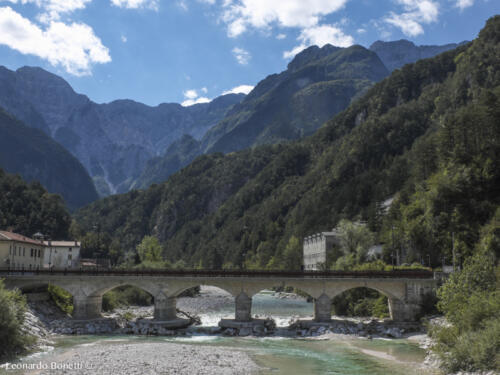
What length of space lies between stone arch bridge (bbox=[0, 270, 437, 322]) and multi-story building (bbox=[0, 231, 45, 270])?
151 inches

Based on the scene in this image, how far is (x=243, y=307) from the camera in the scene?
188 feet

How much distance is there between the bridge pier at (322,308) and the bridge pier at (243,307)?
8.34m

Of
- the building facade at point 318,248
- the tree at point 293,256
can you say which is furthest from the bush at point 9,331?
the tree at point 293,256

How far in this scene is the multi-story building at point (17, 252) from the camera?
61.8 meters

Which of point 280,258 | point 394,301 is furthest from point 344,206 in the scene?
point 394,301

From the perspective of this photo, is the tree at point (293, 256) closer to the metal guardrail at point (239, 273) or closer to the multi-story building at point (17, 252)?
the metal guardrail at point (239, 273)

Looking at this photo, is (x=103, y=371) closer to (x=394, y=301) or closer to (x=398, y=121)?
(x=394, y=301)

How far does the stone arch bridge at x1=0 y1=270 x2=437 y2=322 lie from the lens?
187 ft

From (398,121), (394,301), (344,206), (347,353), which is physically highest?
(398,121)

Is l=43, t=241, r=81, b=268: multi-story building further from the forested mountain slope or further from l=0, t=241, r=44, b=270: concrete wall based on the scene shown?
the forested mountain slope

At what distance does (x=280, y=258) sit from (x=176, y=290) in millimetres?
86685

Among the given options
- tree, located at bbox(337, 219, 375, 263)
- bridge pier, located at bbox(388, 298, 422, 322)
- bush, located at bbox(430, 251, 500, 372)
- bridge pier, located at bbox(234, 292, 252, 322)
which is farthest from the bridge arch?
tree, located at bbox(337, 219, 375, 263)

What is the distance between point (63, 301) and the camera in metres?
64.2

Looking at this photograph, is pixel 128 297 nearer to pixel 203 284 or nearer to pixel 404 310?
pixel 203 284
